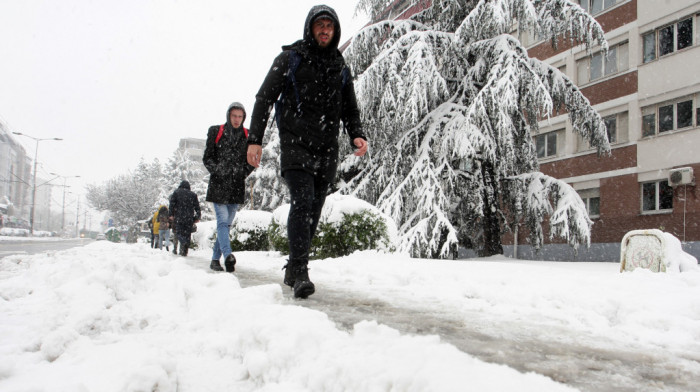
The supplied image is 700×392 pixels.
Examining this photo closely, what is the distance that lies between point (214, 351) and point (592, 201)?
788 inches

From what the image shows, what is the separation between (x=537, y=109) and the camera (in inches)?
383

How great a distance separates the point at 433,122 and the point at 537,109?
2.27 m

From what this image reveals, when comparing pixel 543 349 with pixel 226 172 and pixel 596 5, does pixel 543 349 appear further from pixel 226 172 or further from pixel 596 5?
pixel 596 5

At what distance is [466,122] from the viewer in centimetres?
927

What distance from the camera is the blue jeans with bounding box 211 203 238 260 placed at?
5234 millimetres

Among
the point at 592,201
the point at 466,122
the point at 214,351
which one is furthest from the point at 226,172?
the point at 592,201

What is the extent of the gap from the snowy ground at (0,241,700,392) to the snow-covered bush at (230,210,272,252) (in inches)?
286

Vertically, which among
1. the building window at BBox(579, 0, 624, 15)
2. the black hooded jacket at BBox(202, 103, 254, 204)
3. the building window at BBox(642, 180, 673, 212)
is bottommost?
the black hooded jacket at BBox(202, 103, 254, 204)

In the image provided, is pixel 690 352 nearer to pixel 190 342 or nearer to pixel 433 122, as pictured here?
pixel 190 342

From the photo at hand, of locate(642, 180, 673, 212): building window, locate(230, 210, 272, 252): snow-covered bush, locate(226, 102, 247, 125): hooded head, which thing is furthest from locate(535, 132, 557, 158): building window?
locate(226, 102, 247, 125): hooded head

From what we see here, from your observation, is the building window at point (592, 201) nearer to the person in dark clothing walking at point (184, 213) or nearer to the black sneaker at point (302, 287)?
the person in dark clothing walking at point (184, 213)

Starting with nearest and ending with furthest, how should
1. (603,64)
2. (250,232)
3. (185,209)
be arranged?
(185,209) → (250,232) → (603,64)

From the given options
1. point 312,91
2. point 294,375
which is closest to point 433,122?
point 312,91

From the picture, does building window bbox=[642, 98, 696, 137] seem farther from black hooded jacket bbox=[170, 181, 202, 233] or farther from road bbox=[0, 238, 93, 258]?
road bbox=[0, 238, 93, 258]
